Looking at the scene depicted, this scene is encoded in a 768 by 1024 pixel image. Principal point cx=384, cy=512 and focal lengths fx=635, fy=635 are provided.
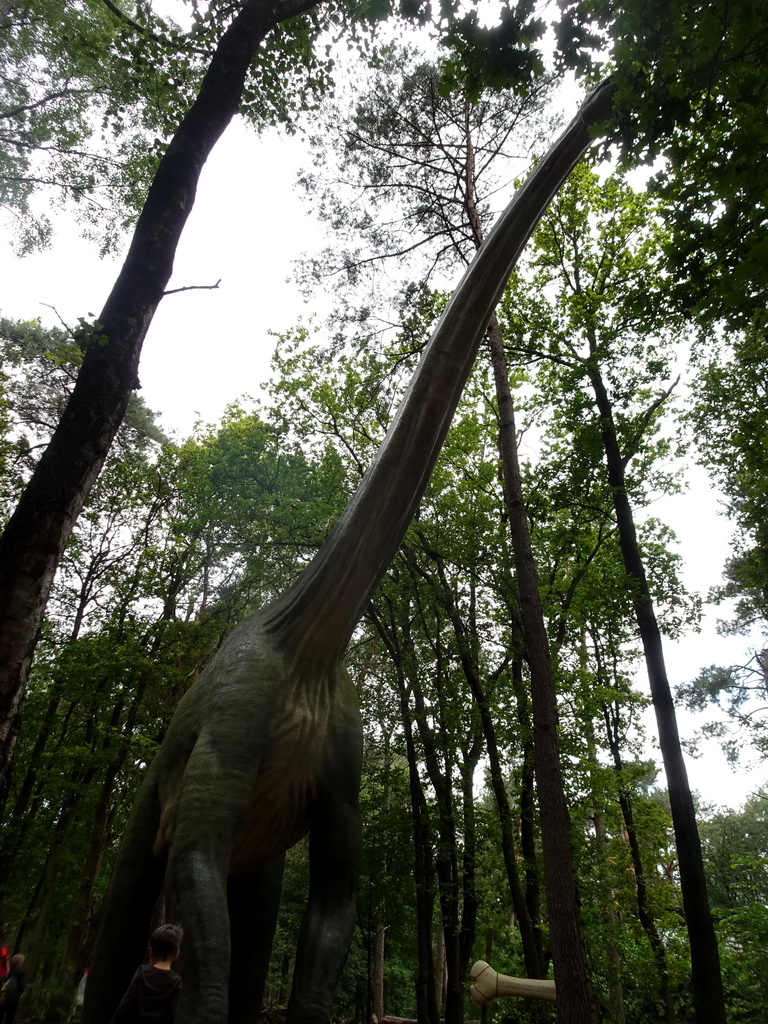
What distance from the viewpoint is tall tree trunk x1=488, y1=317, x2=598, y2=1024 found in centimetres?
558

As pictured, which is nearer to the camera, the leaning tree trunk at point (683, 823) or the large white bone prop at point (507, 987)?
the leaning tree trunk at point (683, 823)

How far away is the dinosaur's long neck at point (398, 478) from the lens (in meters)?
2.97

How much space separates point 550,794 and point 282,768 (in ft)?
14.9

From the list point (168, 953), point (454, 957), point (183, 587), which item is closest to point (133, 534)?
point (183, 587)

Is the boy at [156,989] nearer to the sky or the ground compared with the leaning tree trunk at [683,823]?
nearer to the ground

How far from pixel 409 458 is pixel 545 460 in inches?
418

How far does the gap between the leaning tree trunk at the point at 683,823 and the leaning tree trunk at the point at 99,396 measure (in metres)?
6.57

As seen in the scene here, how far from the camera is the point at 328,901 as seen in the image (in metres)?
2.60

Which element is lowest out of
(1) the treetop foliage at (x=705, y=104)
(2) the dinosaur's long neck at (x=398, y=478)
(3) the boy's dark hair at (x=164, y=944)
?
(3) the boy's dark hair at (x=164, y=944)

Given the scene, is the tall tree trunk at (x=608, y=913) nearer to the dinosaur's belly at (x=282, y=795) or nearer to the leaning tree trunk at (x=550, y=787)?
the leaning tree trunk at (x=550, y=787)

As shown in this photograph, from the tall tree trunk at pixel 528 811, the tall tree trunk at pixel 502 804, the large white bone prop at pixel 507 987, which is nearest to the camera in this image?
the large white bone prop at pixel 507 987

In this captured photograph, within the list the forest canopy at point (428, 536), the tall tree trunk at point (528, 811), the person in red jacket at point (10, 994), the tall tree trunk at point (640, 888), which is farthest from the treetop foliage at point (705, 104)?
the person in red jacket at point (10, 994)

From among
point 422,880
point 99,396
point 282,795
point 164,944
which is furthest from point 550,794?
point 422,880

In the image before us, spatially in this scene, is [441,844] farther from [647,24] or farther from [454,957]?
[647,24]
